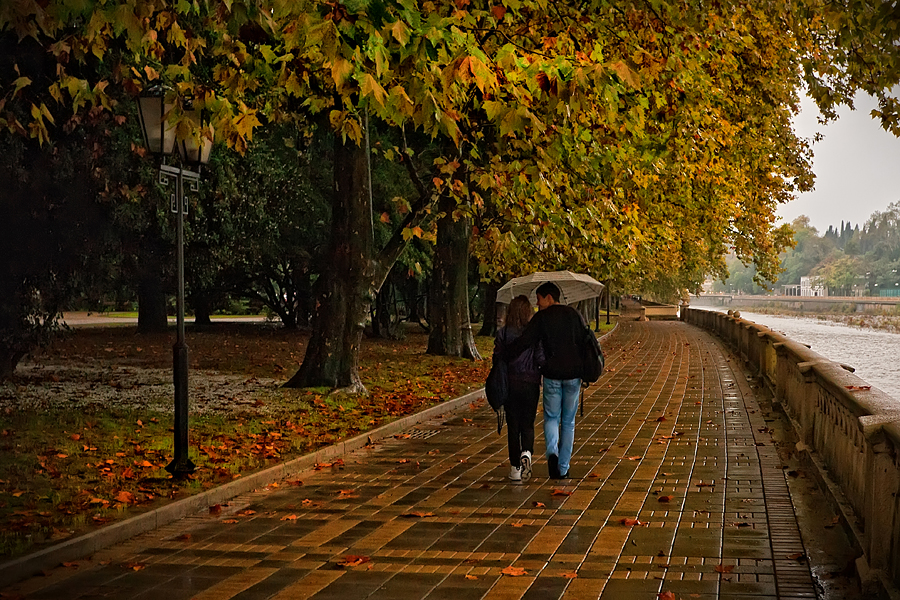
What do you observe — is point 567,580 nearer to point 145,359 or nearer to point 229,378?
point 229,378

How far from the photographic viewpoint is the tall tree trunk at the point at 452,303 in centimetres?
2827

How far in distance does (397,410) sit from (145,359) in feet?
37.8

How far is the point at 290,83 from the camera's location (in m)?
11.9

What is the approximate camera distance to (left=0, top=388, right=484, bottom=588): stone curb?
694 cm

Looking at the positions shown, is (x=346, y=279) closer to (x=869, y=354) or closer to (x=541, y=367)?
(x=541, y=367)

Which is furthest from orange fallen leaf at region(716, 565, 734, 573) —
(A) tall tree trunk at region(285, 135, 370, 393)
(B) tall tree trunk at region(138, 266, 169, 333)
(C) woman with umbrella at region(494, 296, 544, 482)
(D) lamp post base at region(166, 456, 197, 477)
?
(B) tall tree trunk at region(138, 266, 169, 333)

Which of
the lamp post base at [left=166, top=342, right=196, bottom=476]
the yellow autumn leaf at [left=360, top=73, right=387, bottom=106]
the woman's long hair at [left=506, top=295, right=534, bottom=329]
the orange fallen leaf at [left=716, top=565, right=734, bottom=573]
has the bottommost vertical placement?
→ the orange fallen leaf at [left=716, top=565, right=734, bottom=573]

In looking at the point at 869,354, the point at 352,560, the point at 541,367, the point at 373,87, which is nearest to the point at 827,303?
the point at 869,354

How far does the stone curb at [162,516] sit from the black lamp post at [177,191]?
2.39 ft

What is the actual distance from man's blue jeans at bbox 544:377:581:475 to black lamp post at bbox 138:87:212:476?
138 inches

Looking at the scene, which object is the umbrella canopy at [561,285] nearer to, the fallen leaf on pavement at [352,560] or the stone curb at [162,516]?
the stone curb at [162,516]

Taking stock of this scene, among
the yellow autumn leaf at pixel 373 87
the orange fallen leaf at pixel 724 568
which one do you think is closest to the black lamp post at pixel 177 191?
the yellow autumn leaf at pixel 373 87

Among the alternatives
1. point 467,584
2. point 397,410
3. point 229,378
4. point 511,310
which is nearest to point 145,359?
point 229,378

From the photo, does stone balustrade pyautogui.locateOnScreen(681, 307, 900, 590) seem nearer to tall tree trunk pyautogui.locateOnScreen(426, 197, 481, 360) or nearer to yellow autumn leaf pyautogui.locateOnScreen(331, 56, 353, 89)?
yellow autumn leaf pyautogui.locateOnScreen(331, 56, 353, 89)
